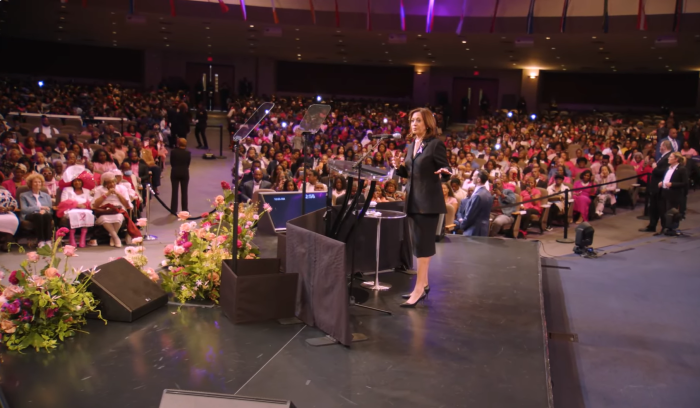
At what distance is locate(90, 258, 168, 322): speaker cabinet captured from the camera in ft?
13.0

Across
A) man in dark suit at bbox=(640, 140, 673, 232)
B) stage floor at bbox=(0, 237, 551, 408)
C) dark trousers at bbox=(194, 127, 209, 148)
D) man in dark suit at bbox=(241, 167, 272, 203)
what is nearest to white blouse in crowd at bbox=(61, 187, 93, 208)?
man in dark suit at bbox=(241, 167, 272, 203)

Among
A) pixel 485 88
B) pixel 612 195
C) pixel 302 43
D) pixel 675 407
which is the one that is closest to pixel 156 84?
pixel 302 43

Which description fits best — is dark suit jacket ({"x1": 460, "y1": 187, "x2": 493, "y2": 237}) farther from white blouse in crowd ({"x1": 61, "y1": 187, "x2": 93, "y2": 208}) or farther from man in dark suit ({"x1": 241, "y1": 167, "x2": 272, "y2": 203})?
white blouse in crowd ({"x1": 61, "y1": 187, "x2": 93, "y2": 208})

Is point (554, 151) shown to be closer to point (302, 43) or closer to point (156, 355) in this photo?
point (302, 43)

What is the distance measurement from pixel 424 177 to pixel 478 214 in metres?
3.35

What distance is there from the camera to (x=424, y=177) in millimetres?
4266

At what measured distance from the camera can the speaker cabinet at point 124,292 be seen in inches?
155

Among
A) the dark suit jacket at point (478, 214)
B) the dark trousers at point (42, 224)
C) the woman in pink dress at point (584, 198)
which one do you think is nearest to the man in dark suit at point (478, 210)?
the dark suit jacket at point (478, 214)

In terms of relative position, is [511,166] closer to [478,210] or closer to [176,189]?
[478,210]

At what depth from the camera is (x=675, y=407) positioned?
3.95 metres

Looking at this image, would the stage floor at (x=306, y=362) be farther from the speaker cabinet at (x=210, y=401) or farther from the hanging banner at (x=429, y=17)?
the hanging banner at (x=429, y=17)

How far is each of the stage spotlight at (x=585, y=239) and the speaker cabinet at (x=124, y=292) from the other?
5.48m

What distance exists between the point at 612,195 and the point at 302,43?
40.9 ft

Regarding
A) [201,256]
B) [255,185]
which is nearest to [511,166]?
[255,185]
